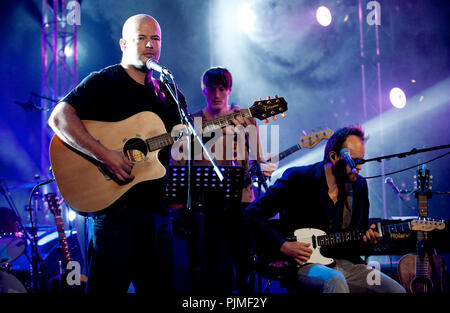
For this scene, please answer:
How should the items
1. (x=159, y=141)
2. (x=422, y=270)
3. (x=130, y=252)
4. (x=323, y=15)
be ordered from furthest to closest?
(x=323, y=15)
(x=422, y=270)
(x=159, y=141)
(x=130, y=252)

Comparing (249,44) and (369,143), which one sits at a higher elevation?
(249,44)

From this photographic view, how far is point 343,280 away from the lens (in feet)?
8.64

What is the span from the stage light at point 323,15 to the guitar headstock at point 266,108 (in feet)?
21.8

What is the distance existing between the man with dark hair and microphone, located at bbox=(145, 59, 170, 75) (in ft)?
5.15

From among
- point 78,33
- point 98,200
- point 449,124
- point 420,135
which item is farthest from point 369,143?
point 98,200

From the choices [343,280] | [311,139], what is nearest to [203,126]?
[343,280]

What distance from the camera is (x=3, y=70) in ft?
27.1

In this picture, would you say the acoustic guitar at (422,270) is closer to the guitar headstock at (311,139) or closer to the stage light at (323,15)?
the guitar headstock at (311,139)

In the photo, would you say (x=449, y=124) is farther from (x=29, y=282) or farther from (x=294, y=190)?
(x=29, y=282)

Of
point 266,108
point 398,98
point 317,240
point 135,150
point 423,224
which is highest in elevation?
point 398,98

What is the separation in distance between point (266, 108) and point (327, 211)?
1088mm

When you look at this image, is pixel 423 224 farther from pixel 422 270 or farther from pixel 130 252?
pixel 130 252

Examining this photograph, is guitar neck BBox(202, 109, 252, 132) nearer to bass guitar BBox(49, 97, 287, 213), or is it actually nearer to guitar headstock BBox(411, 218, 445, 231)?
bass guitar BBox(49, 97, 287, 213)
